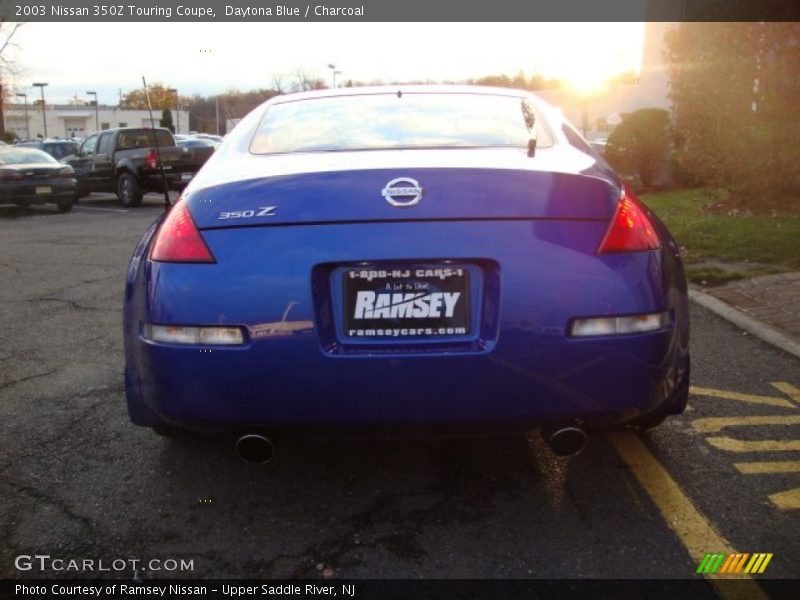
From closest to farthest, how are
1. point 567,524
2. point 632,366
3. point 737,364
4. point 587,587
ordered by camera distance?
point 587,587 → point 632,366 → point 567,524 → point 737,364

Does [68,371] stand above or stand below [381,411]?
below

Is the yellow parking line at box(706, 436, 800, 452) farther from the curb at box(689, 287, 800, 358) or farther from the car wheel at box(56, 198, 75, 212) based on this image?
the car wheel at box(56, 198, 75, 212)

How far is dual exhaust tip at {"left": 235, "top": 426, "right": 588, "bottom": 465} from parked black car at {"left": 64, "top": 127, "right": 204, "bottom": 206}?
15.4 meters

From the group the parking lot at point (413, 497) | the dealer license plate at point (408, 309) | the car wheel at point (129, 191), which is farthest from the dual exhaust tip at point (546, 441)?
the car wheel at point (129, 191)

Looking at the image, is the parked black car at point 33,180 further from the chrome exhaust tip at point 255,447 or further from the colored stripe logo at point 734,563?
the colored stripe logo at point 734,563

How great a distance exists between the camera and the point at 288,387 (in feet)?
8.04

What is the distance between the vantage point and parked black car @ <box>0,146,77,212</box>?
16.5m

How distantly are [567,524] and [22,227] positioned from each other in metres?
13.5

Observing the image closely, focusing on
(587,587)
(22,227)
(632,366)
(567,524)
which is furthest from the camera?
(22,227)

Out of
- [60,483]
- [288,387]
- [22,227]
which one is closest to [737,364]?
[288,387]

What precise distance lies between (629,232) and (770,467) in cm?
123

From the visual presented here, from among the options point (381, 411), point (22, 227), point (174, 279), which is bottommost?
point (22, 227)

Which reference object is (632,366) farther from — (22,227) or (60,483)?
(22,227)

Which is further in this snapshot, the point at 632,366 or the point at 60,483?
the point at 60,483
